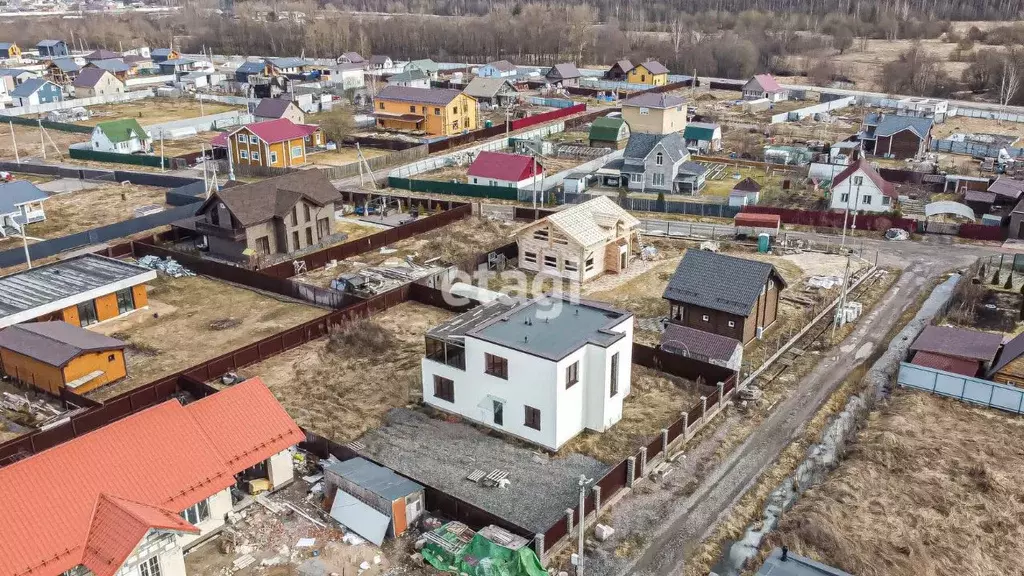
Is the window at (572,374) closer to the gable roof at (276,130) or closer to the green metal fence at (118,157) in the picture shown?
the gable roof at (276,130)

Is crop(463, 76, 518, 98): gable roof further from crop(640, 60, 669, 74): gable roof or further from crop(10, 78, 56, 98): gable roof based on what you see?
crop(10, 78, 56, 98): gable roof


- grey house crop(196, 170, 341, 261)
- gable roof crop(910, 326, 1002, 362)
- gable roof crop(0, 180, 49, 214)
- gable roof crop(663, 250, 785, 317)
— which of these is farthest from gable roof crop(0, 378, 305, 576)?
gable roof crop(0, 180, 49, 214)

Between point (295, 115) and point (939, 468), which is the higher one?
point (295, 115)

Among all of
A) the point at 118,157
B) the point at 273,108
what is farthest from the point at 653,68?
the point at 118,157

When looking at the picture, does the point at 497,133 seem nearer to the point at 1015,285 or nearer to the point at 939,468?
the point at 1015,285

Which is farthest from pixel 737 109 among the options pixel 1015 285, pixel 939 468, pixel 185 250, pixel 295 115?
pixel 939 468

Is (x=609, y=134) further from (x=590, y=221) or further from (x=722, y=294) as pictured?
(x=722, y=294)
